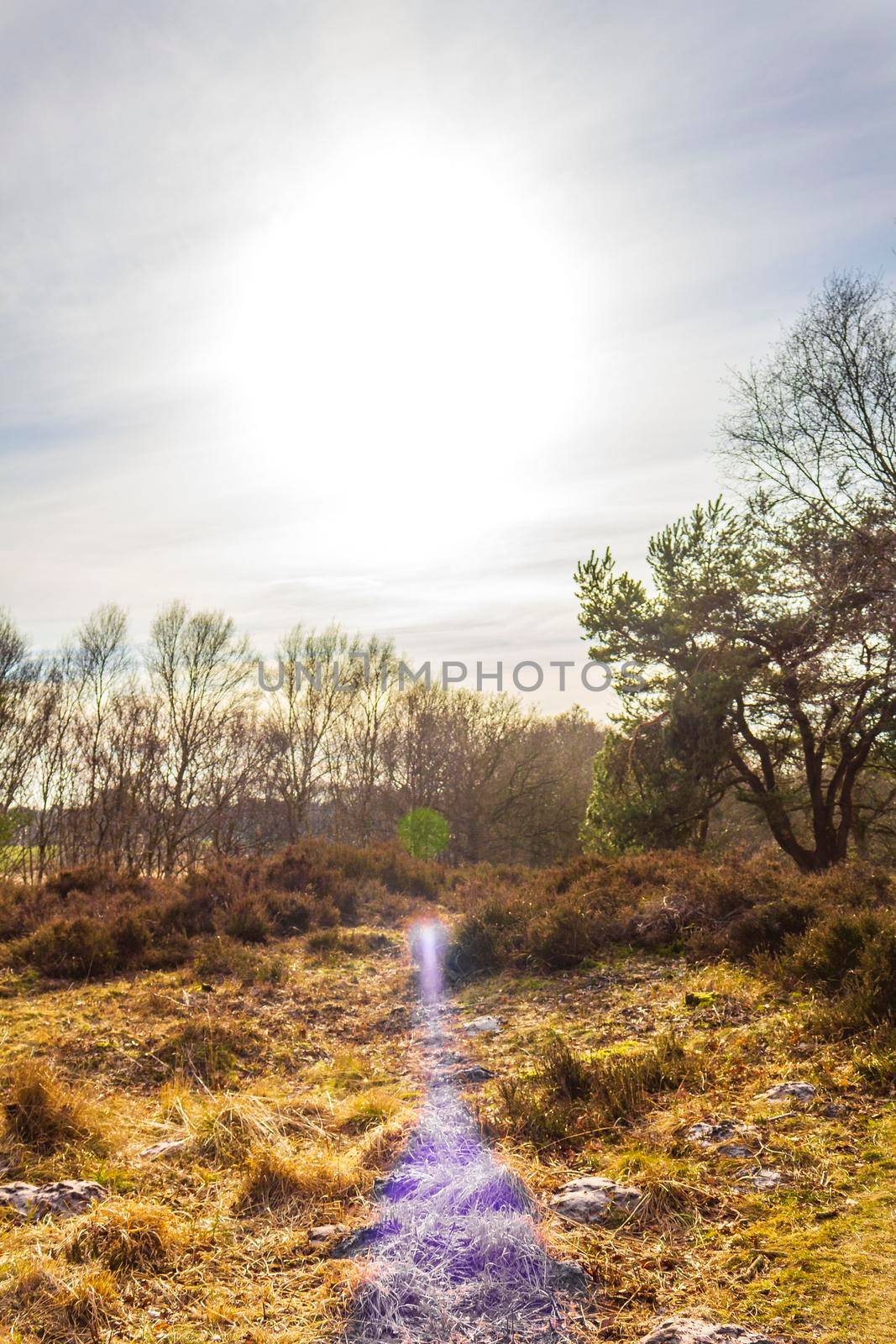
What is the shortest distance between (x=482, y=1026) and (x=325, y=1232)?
392cm

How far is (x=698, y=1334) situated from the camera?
8.49ft

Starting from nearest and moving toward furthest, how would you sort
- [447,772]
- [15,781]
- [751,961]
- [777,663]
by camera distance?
[751,961] → [777,663] → [15,781] → [447,772]

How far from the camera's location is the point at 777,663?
1631 centimetres

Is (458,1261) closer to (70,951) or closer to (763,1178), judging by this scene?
(763,1178)

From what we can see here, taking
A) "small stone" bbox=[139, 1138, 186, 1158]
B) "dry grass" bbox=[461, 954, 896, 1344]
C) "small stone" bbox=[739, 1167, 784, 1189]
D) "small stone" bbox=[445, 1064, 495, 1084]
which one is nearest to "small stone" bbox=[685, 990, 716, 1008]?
"dry grass" bbox=[461, 954, 896, 1344]

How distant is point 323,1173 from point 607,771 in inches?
569

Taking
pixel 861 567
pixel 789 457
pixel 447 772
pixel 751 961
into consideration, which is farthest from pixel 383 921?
pixel 447 772

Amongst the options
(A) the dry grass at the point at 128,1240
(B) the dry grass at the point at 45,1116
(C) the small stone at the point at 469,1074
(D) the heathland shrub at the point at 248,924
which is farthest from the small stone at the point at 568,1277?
(D) the heathland shrub at the point at 248,924

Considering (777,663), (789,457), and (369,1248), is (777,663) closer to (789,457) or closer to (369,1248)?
(789,457)

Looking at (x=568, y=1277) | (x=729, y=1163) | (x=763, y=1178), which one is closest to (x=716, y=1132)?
(x=729, y=1163)

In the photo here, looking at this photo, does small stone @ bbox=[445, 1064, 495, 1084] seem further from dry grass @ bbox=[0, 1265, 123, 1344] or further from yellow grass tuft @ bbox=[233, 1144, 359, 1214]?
dry grass @ bbox=[0, 1265, 123, 1344]

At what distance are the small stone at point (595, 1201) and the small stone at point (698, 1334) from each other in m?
0.76

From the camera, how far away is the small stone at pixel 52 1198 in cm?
363

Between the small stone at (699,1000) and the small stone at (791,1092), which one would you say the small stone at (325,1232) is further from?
the small stone at (699,1000)
